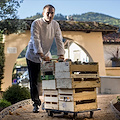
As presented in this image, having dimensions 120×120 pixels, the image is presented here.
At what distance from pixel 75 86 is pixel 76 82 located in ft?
0.24

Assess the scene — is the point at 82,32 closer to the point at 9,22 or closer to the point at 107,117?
the point at 9,22

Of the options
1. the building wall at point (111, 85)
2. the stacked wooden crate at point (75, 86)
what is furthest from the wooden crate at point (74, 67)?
the building wall at point (111, 85)

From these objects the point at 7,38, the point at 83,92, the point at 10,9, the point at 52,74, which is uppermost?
the point at 10,9

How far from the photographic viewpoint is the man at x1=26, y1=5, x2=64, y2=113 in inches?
211

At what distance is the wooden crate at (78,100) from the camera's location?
4836mm

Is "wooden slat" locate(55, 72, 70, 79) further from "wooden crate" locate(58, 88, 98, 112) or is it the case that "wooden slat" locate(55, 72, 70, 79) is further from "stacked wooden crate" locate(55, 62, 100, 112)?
"wooden crate" locate(58, 88, 98, 112)

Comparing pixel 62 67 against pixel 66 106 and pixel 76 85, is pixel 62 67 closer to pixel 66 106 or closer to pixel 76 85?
pixel 76 85

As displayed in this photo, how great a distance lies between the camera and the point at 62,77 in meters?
4.87

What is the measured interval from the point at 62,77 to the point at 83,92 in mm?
465

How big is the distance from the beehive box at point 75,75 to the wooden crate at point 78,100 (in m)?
0.12

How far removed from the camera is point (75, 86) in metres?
4.81

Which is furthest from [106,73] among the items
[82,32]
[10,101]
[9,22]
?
[10,101]

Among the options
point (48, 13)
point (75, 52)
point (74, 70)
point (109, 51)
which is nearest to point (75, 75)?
point (74, 70)

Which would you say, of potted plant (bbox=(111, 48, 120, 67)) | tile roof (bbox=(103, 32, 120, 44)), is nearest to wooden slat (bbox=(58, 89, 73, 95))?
potted plant (bbox=(111, 48, 120, 67))
